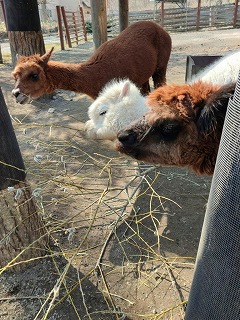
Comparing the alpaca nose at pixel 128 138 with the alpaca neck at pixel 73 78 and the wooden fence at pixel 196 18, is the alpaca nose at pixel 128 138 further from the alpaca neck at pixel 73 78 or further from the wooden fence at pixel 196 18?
the wooden fence at pixel 196 18

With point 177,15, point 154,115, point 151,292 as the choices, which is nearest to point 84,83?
point 154,115

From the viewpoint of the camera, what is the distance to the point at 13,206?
2.01 m

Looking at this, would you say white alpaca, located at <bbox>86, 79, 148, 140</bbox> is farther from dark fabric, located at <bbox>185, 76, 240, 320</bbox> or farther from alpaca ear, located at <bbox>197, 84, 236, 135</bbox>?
dark fabric, located at <bbox>185, 76, 240, 320</bbox>

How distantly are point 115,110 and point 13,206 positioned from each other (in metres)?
1.77

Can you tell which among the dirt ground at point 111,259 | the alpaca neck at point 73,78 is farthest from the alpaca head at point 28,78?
the dirt ground at point 111,259

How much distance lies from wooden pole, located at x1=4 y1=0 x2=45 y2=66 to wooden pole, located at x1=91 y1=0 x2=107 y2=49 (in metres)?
1.48

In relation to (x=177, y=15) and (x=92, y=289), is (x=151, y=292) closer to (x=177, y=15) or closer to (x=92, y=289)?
(x=92, y=289)

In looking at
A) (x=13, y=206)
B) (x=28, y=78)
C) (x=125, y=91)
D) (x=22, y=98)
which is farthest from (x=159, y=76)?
(x=13, y=206)

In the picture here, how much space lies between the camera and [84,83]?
4234mm

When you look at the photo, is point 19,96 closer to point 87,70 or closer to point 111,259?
point 87,70

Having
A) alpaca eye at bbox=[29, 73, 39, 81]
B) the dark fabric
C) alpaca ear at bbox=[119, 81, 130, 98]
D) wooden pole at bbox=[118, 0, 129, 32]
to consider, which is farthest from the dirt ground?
wooden pole at bbox=[118, 0, 129, 32]

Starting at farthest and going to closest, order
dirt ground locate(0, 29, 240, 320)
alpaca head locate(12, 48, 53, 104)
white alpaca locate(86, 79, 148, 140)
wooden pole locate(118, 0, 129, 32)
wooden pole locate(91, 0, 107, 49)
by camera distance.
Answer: wooden pole locate(118, 0, 129, 32)
wooden pole locate(91, 0, 107, 49)
alpaca head locate(12, 48, 53, 104)
white alpaca locate(86, 79, 148, 140)
dirt ground locate(0, 29, 240, 320)

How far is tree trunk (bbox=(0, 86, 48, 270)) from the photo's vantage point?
1.80 m

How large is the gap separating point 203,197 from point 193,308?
201 cm
